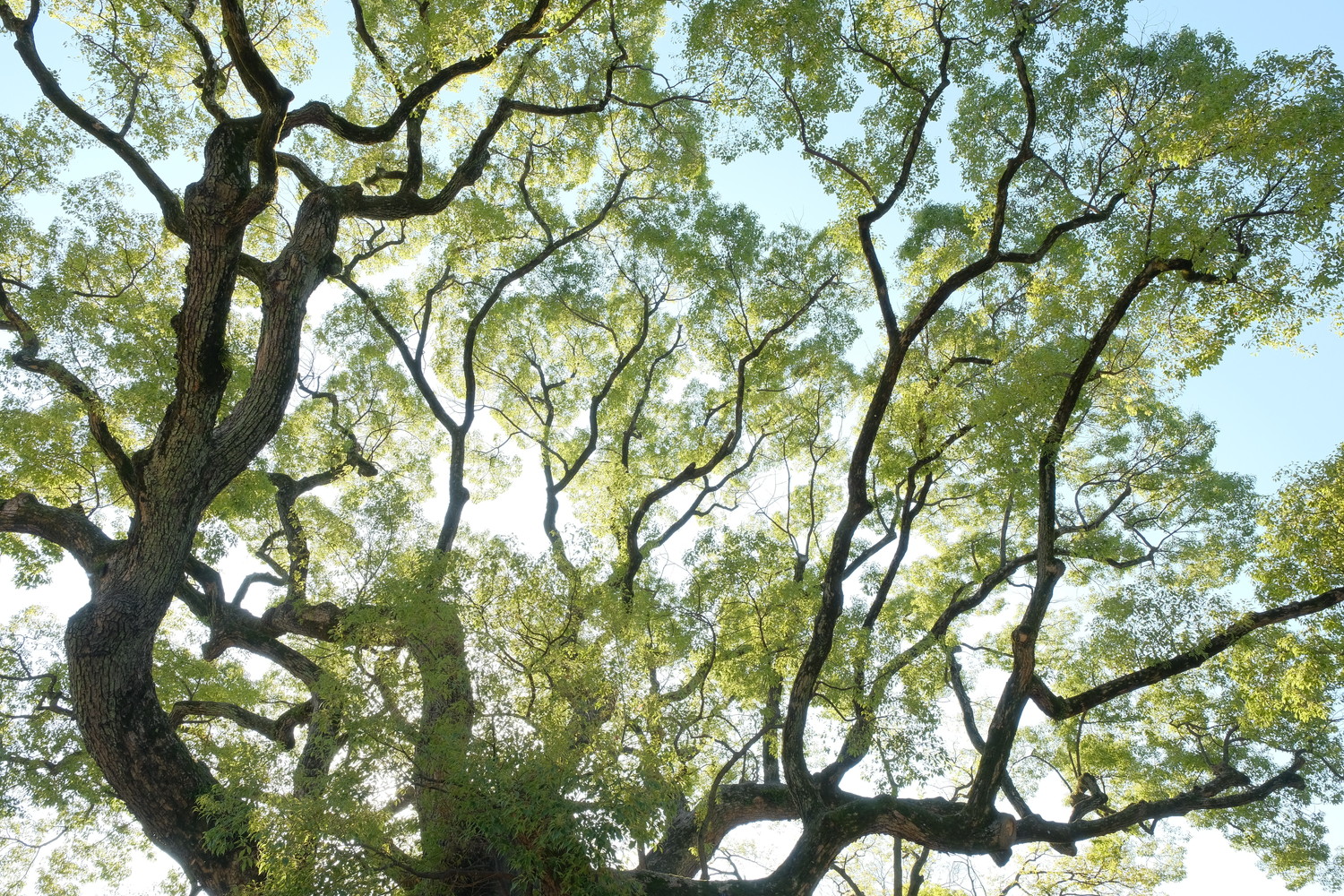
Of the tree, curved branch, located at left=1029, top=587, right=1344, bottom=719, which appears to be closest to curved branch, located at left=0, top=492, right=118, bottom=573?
the tree

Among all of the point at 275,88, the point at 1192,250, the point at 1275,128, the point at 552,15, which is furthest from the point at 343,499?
the point at 1275,128

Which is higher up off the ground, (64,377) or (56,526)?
(64,377)

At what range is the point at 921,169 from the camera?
8227mm

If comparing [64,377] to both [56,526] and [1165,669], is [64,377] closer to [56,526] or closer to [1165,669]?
[56,526]

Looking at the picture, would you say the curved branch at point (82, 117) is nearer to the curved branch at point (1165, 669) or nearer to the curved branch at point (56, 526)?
the curved branch at point (56, 526)

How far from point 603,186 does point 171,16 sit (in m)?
5.79

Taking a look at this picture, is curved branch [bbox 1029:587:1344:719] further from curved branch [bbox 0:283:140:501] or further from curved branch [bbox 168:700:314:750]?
curved branch [bbox 0:283:140:501]

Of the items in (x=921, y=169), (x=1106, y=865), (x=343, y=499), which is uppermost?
(x=921, y=169)

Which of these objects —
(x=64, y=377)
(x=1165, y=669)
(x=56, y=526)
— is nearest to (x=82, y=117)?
(x=64, y=377)

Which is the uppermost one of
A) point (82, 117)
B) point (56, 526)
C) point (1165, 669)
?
point (82, 117)

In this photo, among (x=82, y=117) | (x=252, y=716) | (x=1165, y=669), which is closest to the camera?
(x=1165, y=669)

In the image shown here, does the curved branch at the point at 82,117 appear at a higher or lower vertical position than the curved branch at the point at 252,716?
higher

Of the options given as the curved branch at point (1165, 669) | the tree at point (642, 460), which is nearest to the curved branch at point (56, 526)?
the tree at point (642, 460)

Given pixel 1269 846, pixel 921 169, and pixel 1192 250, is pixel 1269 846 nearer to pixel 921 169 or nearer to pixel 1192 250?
pixel 1192 250
